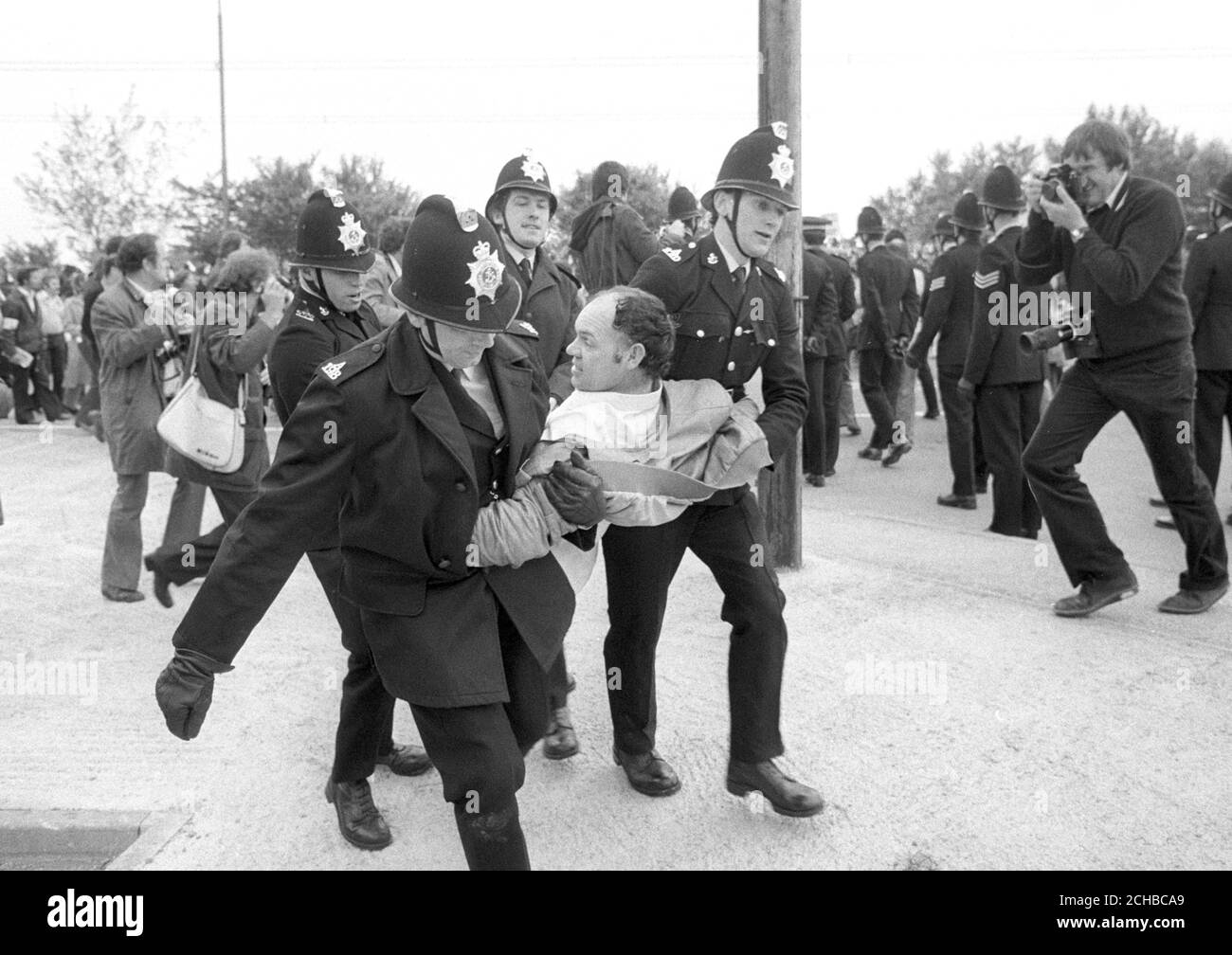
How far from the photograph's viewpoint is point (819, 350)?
9922mm

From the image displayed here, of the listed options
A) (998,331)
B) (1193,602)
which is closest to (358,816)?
(1193,602)

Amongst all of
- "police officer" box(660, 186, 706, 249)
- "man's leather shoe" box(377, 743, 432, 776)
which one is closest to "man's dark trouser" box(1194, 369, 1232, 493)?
"police officer" box(660, 186, 706, 249)

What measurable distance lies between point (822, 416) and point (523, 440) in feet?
23.0

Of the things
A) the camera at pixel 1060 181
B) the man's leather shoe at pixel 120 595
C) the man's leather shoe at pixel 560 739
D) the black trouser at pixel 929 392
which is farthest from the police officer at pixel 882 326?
the man's leather shoe at pixel 560 739

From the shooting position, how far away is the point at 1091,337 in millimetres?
5770

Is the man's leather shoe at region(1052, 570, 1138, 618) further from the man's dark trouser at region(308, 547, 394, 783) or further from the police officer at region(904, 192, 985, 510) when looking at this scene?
the police officer at region(904, 192, 985, 510)

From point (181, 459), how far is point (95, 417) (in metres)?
8.13

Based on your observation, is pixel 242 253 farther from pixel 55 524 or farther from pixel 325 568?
pixel 55 524

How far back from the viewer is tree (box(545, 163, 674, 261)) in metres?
33.4

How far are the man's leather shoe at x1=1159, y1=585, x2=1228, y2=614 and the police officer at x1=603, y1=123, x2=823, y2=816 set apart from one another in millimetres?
2744

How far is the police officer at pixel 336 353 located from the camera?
3.89 meters

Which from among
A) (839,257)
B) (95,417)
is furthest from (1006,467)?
(95,417)

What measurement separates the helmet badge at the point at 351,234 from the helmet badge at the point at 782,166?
4.66ft

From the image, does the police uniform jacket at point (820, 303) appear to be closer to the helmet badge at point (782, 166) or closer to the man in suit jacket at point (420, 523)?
the helmet badge at point (782, 166)
